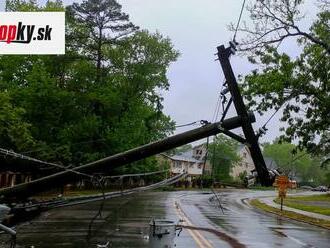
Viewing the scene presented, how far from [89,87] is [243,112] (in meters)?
47.4

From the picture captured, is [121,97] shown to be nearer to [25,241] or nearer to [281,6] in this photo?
[281,6]

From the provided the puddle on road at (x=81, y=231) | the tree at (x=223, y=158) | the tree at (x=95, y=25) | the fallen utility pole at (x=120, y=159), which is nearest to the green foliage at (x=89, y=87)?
the tree at (x=95, y=25)

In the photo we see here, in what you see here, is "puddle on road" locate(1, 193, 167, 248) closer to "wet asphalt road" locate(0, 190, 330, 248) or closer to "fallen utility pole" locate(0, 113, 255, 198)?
"wet asphalt road" locate(0, 190, 330, 248)

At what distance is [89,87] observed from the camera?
56.2 meters

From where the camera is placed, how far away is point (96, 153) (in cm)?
5262

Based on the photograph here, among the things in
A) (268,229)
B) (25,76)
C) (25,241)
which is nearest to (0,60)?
(25,76)

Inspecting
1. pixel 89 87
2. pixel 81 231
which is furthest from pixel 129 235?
pixel 89 87

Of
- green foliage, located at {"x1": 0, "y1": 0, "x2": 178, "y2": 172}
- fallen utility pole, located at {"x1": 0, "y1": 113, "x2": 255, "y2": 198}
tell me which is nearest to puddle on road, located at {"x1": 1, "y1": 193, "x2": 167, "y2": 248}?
fallen utility pole, located at {"x1": 0, "y1": 113, "x2": 255, "y2": 198}

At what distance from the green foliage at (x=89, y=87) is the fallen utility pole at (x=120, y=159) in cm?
3787

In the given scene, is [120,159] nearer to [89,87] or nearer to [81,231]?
[81,231]

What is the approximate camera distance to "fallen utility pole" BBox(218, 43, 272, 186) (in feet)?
30.9

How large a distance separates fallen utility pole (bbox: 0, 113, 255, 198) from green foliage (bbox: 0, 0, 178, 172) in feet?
124

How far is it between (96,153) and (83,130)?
7.99ft

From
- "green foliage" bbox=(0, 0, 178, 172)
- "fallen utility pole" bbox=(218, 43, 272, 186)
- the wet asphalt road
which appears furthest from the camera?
"green foliage" bbox=(0, 0, 178, 172)
